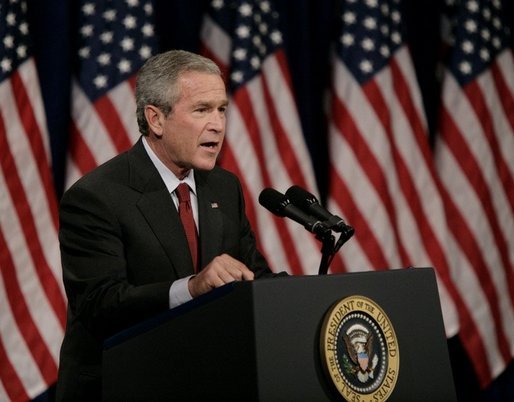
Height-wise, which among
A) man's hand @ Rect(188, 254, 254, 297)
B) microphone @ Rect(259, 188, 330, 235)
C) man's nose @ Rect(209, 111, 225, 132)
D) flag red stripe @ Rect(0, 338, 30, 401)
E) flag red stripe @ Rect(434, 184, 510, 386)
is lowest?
flag red stripe @ Rect(434, 184, 510, 386)

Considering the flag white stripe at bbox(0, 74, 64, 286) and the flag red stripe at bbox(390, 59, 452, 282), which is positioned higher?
the flag white stripe at bbox(0, 74, 64, 286)

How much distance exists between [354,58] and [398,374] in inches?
108

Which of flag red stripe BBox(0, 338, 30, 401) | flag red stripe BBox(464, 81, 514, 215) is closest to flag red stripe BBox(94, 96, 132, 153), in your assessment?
flag red stripe BBox(0, 338, 30, 401)

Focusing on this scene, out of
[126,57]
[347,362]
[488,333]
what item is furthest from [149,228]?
[488,333]

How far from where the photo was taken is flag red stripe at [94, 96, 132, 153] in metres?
3.77

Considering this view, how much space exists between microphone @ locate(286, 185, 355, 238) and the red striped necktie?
351mm

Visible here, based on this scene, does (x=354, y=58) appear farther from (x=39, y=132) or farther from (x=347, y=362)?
(x=347, y=362)

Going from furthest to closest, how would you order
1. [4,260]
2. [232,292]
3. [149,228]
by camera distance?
[4,260]
[149,228]
[232,292]

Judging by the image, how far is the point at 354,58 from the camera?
4.25 m

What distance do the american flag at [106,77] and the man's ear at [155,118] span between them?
54.4 inches

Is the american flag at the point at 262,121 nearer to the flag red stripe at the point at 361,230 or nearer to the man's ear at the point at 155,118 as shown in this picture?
the flag red stripe at the point at 361,230

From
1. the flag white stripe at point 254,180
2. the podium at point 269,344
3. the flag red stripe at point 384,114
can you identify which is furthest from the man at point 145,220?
the flag red stripe at point 384,114

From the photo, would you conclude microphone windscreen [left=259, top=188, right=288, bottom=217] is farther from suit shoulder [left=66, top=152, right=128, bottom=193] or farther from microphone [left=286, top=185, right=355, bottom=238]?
suit shoulder [left=66, top=152, right=128, bottom=193]

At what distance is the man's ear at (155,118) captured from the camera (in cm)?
238
